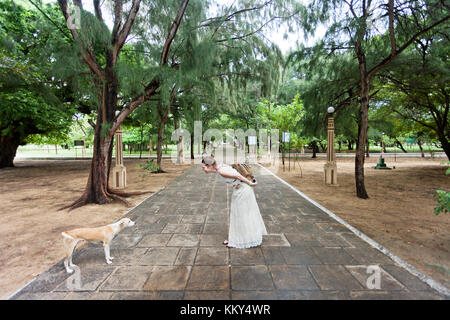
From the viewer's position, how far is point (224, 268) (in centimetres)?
282

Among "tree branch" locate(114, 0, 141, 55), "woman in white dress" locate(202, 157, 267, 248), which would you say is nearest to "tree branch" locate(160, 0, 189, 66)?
"tree branch" locate(114, 0, 141, 55)

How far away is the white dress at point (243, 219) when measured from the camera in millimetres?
3361

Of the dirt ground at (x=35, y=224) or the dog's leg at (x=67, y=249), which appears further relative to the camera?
the dirt ground at (x=35, y=224)

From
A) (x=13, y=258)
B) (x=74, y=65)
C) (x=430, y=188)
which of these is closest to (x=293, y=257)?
(x=13, y=258)

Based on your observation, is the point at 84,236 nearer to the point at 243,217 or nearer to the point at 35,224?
the point at 243,217

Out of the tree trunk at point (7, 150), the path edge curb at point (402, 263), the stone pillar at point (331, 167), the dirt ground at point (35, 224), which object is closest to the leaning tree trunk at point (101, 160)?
the dirt ground at point (35, 224)

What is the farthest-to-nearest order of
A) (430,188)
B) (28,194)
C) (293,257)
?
(430,188), (28,194), (293,257)

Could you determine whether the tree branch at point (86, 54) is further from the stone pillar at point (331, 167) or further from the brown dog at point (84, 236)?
the stone pillar at point (331, 167)

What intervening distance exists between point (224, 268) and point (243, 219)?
766 millimetres

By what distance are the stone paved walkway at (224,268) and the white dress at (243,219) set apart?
5.6 inches

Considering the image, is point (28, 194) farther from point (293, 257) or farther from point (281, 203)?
point (293, 257)

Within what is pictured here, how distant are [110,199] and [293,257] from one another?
208 inches

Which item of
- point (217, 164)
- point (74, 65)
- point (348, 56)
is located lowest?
point (217, 164)

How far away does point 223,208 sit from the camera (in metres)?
5.75
